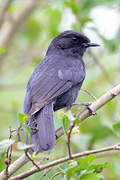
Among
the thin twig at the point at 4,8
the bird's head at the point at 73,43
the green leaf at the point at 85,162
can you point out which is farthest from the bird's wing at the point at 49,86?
the thin twig at the point at 4,8

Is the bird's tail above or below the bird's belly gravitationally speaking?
below

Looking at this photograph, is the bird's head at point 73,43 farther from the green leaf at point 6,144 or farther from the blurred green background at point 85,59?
the green leaf at point 6,144

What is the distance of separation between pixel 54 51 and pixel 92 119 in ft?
3.36

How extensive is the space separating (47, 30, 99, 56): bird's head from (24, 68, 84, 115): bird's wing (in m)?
0.58

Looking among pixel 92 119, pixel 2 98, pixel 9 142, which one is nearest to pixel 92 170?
pixel 9 142

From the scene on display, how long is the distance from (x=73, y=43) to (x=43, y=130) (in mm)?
1941

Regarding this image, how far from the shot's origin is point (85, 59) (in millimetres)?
6266

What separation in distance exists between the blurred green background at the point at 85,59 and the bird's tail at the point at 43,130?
0.13 meters

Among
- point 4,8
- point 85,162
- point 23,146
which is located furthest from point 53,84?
point 4,8

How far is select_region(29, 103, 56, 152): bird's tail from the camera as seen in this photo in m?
3.42

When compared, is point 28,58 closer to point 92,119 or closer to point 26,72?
point 26,72

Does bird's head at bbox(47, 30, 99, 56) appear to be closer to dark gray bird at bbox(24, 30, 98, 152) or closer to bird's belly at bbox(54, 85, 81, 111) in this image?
dark gray bird at bbox(24, 30, 98, 152)

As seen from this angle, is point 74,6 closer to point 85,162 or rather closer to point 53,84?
point 53,84

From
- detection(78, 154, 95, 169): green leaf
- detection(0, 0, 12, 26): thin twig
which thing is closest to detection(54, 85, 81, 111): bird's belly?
detection(78, 154, 95, 169): green leaf
